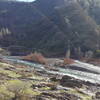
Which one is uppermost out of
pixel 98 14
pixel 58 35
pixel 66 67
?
pixel 98 14

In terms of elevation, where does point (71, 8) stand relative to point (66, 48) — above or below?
above

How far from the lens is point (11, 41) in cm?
15838

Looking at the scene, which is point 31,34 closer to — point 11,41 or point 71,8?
point 11,41

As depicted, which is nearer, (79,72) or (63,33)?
(79,72)

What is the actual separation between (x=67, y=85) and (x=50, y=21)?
121425 millimetres

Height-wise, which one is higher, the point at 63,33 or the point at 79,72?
the point at 63,33

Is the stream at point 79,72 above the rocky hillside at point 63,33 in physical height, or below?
below

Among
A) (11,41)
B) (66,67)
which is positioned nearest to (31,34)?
(11,41)

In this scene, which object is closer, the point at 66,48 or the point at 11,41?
the point at 66,48

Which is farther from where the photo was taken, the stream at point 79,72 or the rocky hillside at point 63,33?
the rocky hillside at point 63,33

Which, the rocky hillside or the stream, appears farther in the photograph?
the rocky hillside

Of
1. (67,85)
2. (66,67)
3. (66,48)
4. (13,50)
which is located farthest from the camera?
(13,50)

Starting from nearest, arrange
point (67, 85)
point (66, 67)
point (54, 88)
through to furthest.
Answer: point (54, 88) < point (67, 85) < point (66, 67)

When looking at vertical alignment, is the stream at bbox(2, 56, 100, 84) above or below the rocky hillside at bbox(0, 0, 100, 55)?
below
